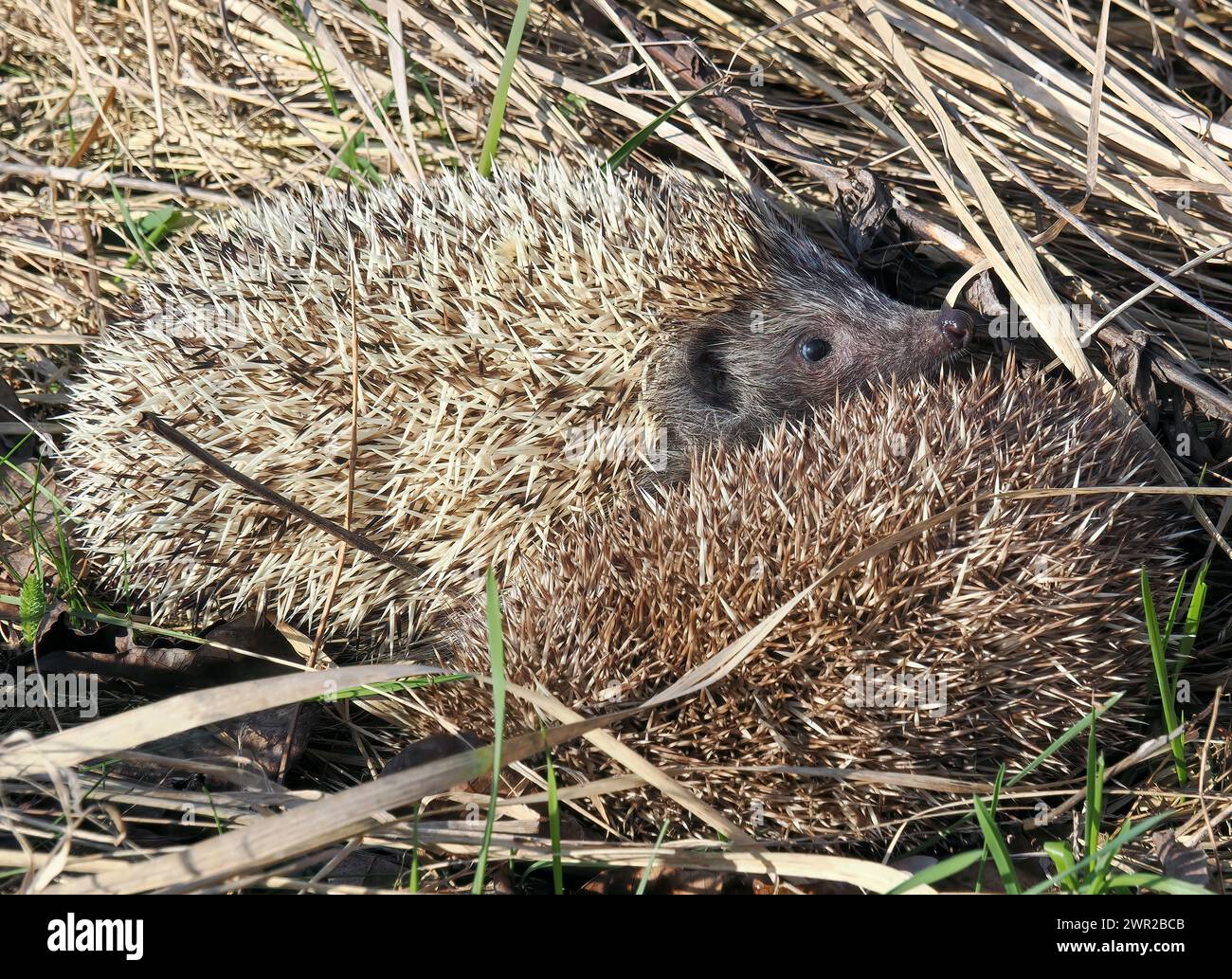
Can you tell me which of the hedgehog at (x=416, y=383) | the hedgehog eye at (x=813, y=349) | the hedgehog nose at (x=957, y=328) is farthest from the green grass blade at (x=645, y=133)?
the hedgehog nose at (x=957, y=328)

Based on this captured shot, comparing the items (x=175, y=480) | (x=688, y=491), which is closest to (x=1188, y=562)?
(x=688, y=491)

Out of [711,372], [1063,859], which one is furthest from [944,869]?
[711,372]

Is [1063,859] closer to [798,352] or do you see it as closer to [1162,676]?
[1162,676]

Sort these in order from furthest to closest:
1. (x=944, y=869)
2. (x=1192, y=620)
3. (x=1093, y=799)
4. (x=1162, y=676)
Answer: (x=1192, y=620) < (x=1162, y=676) < (x=1093, y=799) < (x=944, y=869)

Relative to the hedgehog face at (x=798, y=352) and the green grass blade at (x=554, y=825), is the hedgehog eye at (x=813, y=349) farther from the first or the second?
the green grass blade at (x=554, y=825)

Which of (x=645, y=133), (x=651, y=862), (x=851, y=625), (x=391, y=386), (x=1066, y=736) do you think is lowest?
(x=651, y=862)

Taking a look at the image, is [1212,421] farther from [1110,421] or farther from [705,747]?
[705,747]

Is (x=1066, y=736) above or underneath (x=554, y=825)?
above

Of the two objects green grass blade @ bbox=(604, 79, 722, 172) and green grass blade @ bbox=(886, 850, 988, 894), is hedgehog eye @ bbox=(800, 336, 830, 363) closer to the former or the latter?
green grass blade @ bbox=(604, 79, 722, 172)
